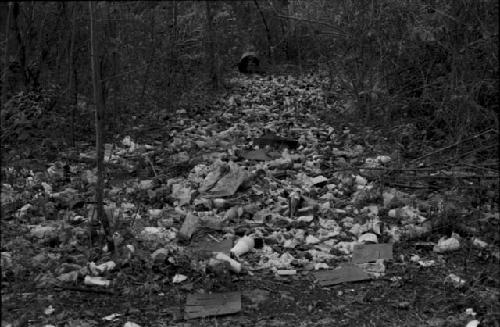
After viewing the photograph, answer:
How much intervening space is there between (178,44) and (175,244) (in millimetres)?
5161

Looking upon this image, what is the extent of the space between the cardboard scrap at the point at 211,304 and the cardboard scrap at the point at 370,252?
36.3 inches

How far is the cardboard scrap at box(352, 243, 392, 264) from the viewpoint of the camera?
3.77 metres

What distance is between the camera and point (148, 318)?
10.2ft

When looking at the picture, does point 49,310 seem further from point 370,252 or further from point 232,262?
point 370,252

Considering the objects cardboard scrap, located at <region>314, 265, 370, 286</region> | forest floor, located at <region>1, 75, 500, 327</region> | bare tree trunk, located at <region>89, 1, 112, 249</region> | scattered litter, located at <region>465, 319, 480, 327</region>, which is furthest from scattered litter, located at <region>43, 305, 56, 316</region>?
scattered litter, located at <region>465, 319, 480, 327</region>

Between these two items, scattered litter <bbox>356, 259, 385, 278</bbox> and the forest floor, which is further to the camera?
scattered litter <bbox>356, 259, 385, 278</bbox>

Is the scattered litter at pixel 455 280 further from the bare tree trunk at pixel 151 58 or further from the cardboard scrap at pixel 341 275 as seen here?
the bare tree trunk at pixel 151 58

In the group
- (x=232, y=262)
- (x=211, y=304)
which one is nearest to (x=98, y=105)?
(x=232, y=262)

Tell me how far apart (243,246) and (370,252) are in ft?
2.80

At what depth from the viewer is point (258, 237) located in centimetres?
407

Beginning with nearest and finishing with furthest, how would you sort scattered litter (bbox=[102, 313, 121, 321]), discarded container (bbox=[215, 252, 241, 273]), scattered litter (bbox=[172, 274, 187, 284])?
scattered litter (bbox=[102, 313, 121, 321]) → scattered litter (bbox=[172, 274, 187, 284]) → discarded container (bbox=[215, 252, 241, 273])

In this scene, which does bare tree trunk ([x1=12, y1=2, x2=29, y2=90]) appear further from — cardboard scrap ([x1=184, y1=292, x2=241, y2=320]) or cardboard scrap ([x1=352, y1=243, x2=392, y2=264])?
cardboard scrap ([x1=352, y1=243, x2=392, y2=264])

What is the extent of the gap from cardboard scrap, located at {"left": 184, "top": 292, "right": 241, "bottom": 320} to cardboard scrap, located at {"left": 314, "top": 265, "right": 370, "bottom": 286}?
0.56 metres

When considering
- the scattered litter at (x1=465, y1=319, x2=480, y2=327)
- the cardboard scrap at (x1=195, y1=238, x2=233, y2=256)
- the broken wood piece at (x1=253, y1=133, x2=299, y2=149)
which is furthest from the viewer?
the broken wood piece at (x1=253, y1=133, x2=299, y2=149)
